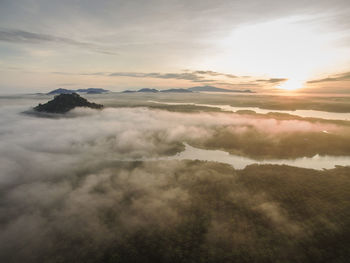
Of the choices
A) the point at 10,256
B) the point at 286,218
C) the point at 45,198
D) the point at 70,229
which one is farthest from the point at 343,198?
the point at 45,198

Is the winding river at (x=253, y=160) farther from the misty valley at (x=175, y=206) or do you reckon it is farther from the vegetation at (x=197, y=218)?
the vegetation at (x=197, y=218)

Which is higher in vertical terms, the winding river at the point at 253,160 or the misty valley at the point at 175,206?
the misty valley at the point at 175,206

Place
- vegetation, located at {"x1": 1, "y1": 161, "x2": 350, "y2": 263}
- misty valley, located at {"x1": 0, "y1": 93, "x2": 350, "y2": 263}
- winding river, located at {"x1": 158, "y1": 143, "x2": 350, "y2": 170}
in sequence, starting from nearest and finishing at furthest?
vegetation, located at {"x1": 1, "y1": 161, "x2": 350, "y2": 263} < misty valley, located at {"x1": 0, "y1": 93, "x2": 350, "y2": 263} < winding river, located at {"x1": 158, "y1": 143, "x2": 350, "y2": 170}

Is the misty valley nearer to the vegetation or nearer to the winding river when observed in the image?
the vegetation

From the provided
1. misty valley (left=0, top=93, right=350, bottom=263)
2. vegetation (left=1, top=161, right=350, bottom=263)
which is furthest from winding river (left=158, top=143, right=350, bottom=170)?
vegetation (left=1, top=161, right=350, bottom=263)

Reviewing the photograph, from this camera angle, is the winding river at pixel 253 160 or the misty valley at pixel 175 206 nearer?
the misty valley at pixel 175 206

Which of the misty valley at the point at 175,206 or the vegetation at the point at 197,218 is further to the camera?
the misty valley at the point at 175,206

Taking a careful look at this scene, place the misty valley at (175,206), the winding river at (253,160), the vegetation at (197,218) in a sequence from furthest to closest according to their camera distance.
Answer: the winding river at (253,160) < the misty valley at (175,206) < the vegetation at (197,218)

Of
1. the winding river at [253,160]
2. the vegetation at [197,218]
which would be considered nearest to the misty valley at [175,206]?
the vegetation at [197,218]

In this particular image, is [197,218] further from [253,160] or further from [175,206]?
[253,160]

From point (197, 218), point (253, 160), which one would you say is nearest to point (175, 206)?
point (197, 218)

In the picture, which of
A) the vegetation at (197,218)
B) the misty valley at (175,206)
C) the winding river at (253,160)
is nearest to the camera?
the vegetation at (197,218)
